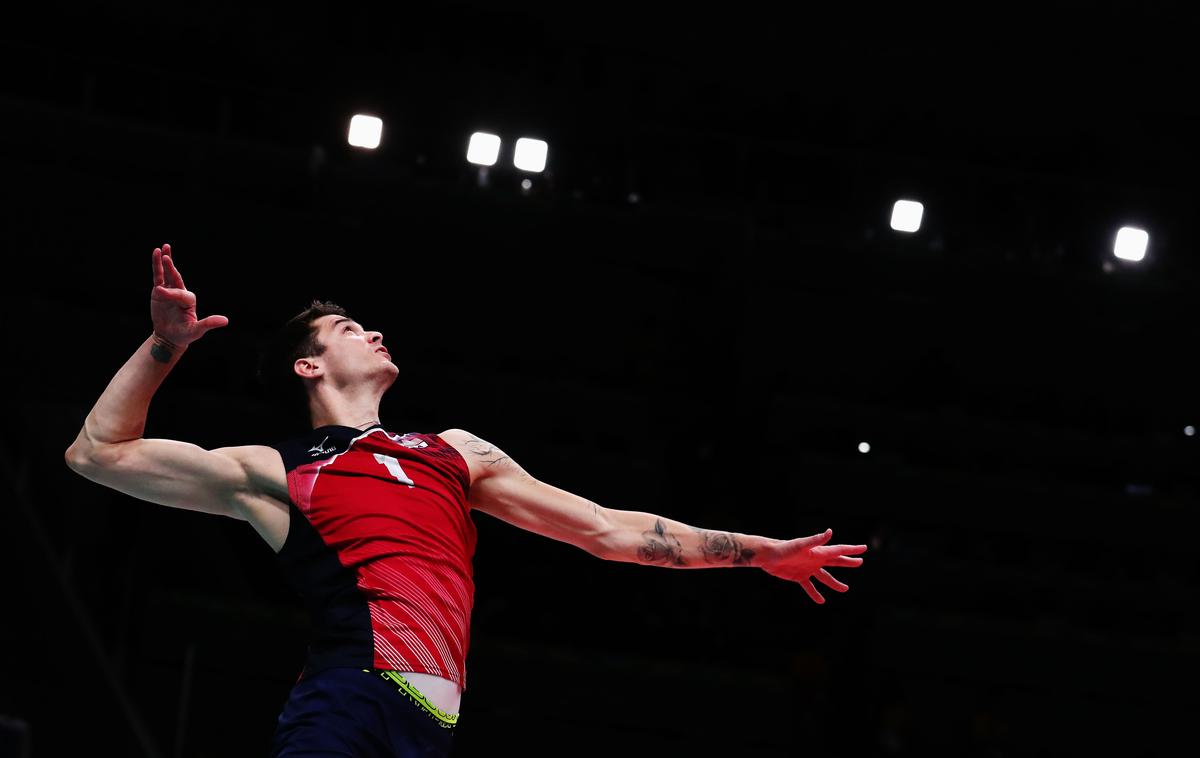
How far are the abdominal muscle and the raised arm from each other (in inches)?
28.3

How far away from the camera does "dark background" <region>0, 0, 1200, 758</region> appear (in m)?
10.8

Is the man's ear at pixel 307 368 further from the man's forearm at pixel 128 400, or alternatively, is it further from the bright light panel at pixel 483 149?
the bright light panel at pixel 483 149

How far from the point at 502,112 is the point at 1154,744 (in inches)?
353

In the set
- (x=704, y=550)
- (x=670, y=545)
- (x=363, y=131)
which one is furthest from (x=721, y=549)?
(x=363, y=131)

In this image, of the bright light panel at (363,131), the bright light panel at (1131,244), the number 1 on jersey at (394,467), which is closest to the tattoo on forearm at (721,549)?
the number 1 on jersey at (394,467)

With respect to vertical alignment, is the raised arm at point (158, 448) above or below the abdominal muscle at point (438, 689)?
above

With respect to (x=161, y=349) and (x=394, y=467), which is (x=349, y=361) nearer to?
(x=394, y=467)

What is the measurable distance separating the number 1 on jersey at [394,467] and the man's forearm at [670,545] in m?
0.65

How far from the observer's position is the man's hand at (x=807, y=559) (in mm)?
3549

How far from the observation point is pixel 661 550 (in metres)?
3.68

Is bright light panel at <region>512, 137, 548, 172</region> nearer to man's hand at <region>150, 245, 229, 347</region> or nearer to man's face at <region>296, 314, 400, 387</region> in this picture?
man's face at <region>296, 314, 400, 387</region>

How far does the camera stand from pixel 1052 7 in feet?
37.2

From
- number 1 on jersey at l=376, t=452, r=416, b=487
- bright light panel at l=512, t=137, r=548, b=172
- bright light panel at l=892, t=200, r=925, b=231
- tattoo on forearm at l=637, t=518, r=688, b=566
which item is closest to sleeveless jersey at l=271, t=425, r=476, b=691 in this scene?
number 1 on jersey at l=376, t=452, r=416, b=487

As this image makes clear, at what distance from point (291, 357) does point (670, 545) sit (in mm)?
1357
